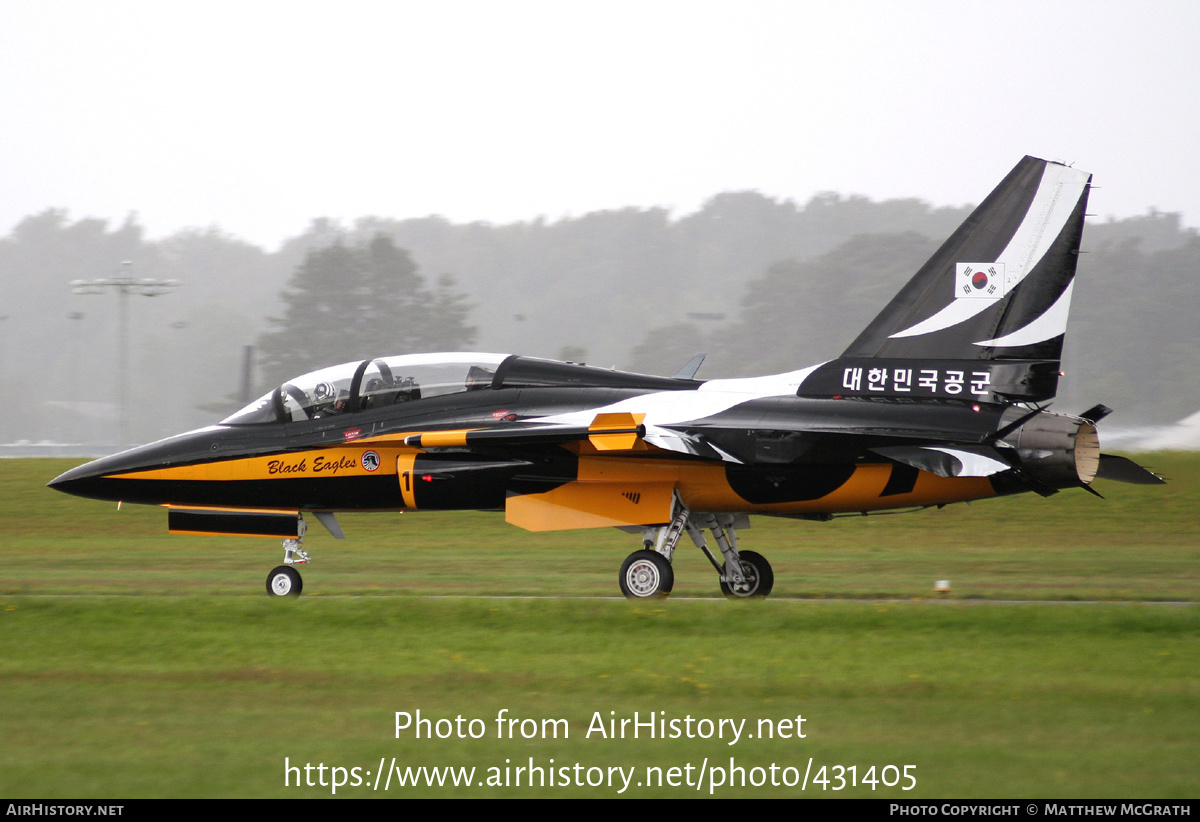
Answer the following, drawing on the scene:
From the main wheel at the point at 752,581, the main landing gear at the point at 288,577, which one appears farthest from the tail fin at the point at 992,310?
the main landing gear at the point at 288,577

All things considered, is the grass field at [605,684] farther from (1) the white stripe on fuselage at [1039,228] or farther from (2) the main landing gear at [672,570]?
(1) the white stripe on fuselage at [1039,228]

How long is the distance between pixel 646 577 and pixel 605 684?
4.50m

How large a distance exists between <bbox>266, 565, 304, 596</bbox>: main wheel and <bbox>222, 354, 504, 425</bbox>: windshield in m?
1.90

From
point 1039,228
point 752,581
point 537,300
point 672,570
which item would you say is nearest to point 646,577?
point 672,570

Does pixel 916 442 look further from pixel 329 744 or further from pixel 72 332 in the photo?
pixel 72 332

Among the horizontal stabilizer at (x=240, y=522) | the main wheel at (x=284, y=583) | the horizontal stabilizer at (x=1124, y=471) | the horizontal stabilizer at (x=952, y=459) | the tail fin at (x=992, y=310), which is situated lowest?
the main wheel at (x=284, y=583)

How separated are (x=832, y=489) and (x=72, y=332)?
119 meters

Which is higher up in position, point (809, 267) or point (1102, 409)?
point (809, 267)

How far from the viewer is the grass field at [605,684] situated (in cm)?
701

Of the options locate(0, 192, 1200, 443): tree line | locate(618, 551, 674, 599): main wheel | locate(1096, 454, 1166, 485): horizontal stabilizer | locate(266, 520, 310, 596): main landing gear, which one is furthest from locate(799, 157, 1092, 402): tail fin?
locate(0, 192, 1200, 443): tree line

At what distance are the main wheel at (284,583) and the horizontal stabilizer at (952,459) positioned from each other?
7.23m

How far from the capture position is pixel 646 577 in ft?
45.2

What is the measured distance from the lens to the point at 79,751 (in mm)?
7551

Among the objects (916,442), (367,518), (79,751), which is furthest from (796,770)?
(367,518)
